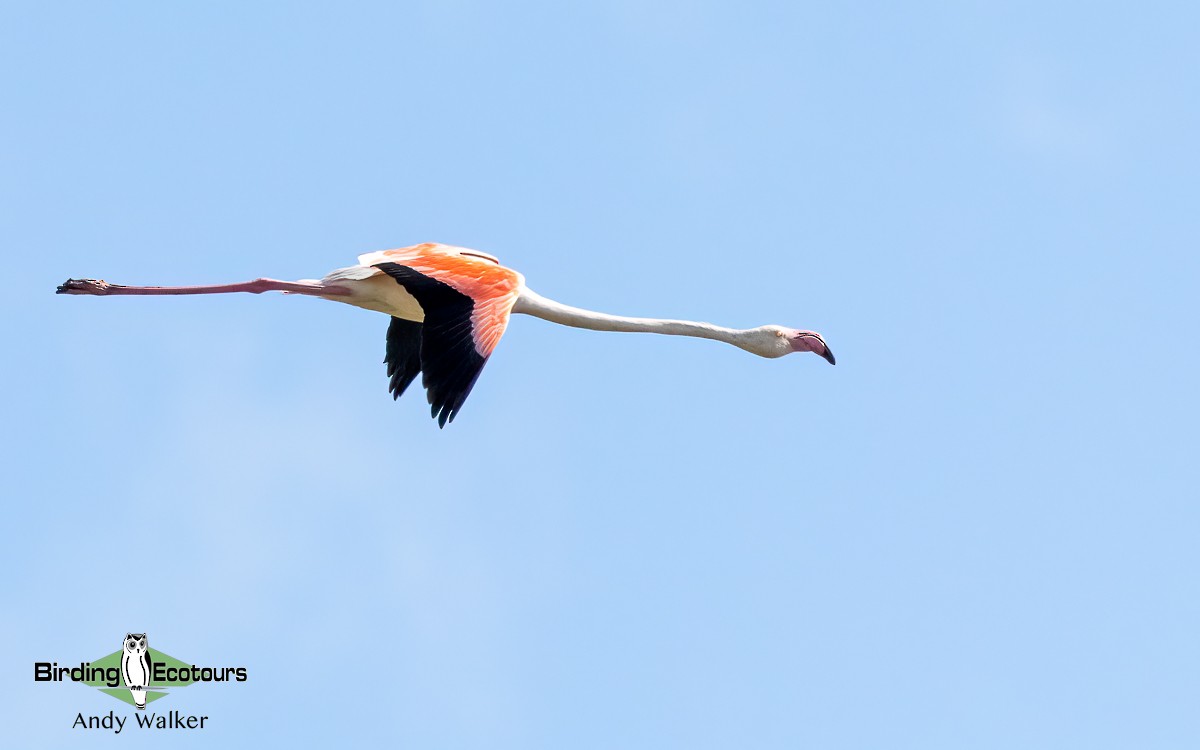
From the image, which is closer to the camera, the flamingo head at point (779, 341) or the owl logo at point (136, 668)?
the owl logo at point (136, 668)

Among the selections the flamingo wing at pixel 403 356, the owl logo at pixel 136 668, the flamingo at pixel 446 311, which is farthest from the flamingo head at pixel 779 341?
the owl logo at pixel 136 668

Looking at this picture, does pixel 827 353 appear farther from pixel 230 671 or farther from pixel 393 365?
pixel 230 671

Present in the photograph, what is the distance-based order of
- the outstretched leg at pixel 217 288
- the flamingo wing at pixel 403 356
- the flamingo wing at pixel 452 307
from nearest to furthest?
the flamingo wing at pixel 452 307, the outstretched leg at pixel 217 288, the flamingo wing at pixel 403 356

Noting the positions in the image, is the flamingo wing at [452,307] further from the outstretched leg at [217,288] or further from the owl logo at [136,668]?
the owl logo at [136,668]

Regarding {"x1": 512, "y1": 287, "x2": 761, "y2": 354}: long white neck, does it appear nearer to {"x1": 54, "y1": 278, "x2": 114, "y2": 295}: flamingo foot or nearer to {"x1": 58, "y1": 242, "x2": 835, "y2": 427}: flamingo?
{"x1": 58, "y1": 242, "x2": 835, "y2": 427}: flamingo

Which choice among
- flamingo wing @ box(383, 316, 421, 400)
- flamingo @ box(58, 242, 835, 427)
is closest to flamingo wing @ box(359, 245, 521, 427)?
flamingo @ box(58, 242, 835, 427)

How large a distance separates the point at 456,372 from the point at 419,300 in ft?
4.19

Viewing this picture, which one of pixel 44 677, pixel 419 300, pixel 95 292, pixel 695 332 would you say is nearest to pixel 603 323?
pixel 695 332

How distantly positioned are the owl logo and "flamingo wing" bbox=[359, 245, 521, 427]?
4.30m

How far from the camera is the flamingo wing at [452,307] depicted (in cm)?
2038

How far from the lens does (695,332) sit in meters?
24.2

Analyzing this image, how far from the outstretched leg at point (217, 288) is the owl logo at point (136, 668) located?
3997 mm

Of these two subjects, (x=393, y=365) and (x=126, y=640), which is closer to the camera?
(x=126, y=640)

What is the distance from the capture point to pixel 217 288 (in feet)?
75.4
